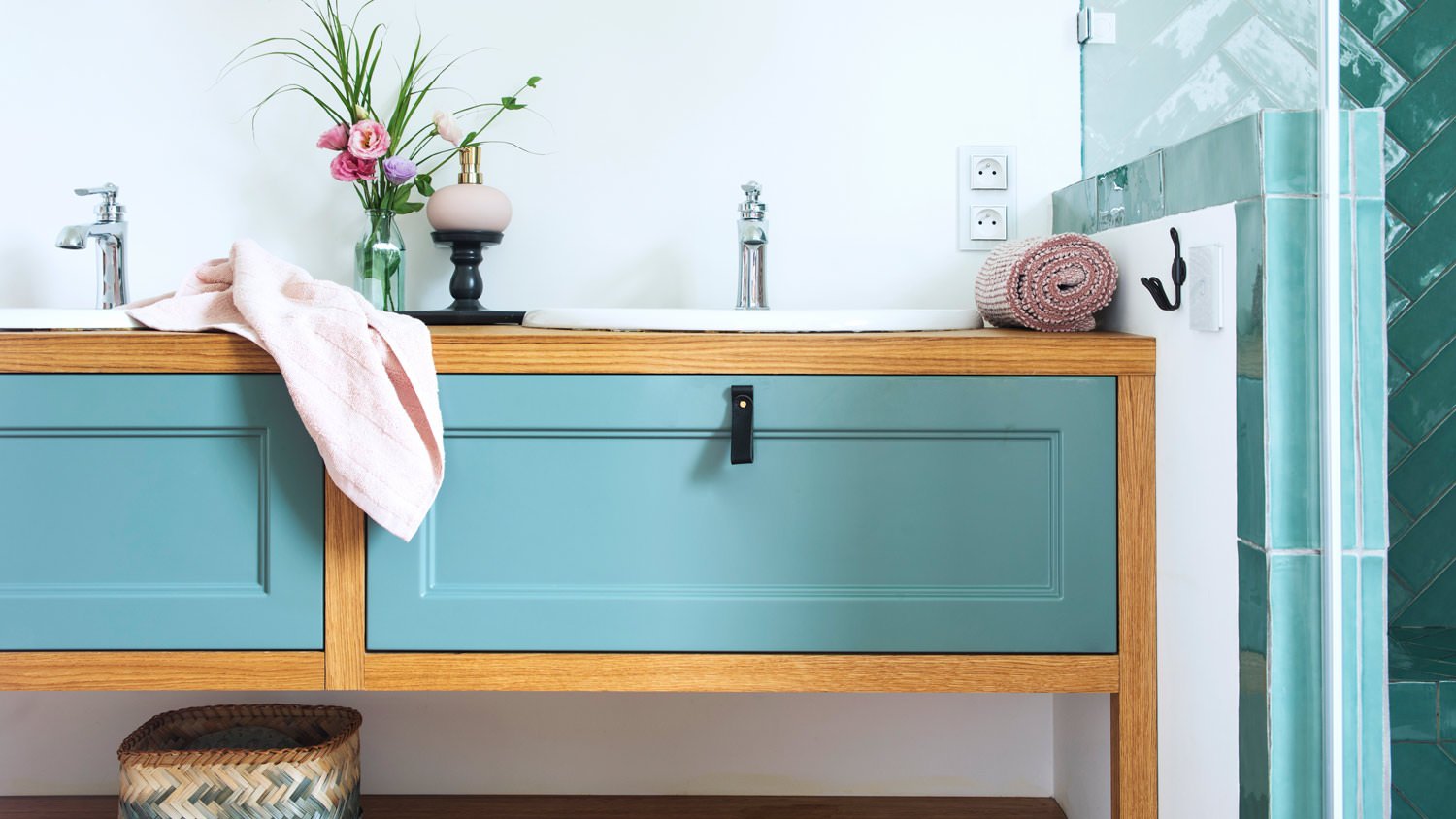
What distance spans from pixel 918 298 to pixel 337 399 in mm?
871

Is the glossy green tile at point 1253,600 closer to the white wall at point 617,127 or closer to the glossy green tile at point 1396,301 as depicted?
the glossy green tile at point 1396,301

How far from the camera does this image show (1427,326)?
1.03 m

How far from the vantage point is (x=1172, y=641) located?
1146 millimetres

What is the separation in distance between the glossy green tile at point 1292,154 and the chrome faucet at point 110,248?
1.39 meters

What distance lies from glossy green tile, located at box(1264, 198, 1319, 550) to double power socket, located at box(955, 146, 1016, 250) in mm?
697

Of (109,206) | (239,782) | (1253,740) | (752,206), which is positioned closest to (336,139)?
(109,206)

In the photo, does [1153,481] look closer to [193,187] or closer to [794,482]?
[794,482]

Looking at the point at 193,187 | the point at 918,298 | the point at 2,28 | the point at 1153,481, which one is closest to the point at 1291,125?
the point at 1153,481

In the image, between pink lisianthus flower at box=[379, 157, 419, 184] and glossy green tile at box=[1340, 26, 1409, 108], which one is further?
pink lisianthus flower at box=[379, 157, 419, 184]

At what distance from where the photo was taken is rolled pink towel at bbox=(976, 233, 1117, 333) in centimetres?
123

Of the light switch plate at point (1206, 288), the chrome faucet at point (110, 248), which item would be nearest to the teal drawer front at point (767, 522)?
the light switch plate at point (1206, 288)

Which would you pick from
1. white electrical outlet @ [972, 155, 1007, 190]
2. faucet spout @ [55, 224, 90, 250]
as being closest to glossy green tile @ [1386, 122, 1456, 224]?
white electrical outlet @ [972, 155, 1007, 190]

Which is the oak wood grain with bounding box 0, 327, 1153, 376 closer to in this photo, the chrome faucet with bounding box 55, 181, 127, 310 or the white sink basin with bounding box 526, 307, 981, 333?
the white sink basin with bounding box 526, 307, 981, 333

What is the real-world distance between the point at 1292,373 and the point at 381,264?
1126mm
